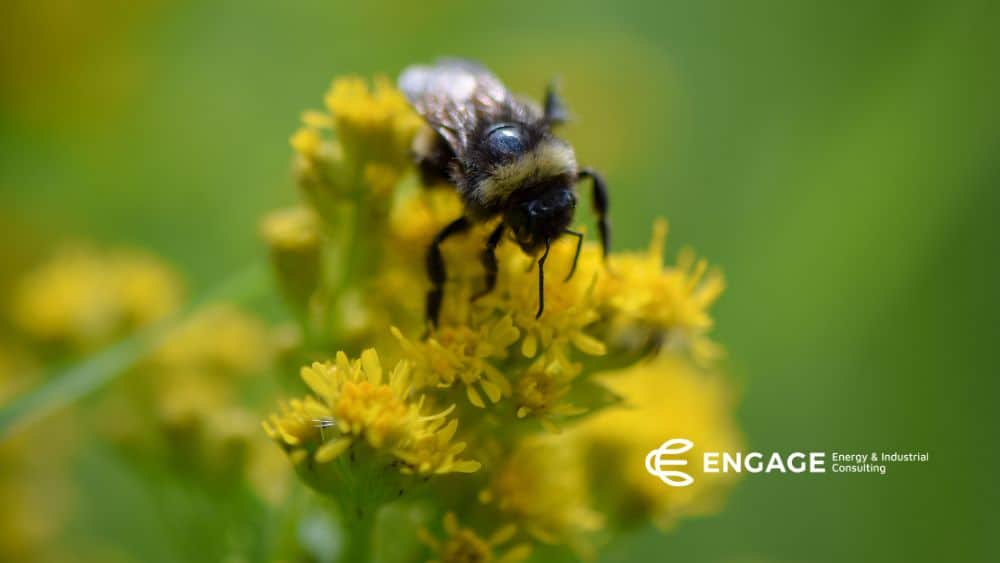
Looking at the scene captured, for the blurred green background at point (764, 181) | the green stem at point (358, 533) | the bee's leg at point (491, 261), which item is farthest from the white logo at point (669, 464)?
the green stem at point (358, 533)

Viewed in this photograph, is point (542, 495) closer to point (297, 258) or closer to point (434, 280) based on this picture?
point (434, 280)

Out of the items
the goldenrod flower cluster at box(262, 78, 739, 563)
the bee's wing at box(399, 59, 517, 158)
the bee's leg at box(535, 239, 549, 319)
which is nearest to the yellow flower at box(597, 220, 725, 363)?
the goldenrod flower cluster at box(262, 78, 739, 563)

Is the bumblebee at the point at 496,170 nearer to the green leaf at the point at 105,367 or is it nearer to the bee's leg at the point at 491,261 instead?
the bee's leg at the point at 491,261

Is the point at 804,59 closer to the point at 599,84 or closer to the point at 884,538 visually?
the point at 599,84

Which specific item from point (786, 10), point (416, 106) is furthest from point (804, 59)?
point (416, 106)

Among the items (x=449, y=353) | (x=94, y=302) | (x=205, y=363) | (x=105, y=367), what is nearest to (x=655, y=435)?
(x=449, y=353)

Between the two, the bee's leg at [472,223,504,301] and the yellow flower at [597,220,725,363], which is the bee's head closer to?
the bee's leg at [472,223,504,301]
